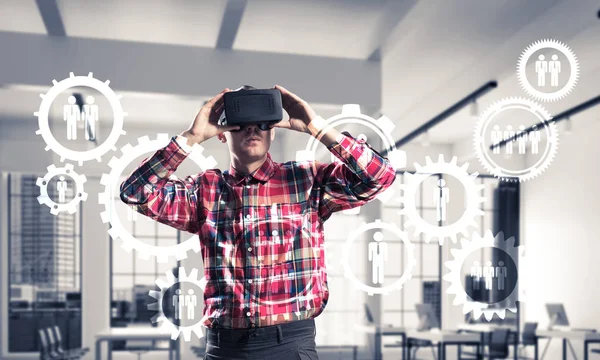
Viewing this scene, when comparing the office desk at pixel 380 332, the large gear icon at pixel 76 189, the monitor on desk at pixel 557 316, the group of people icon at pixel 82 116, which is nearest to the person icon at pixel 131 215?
the large gear icon at pixel 76 189

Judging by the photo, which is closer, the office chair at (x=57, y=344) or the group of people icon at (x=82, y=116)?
the group of people icon at (x=82, y=116)

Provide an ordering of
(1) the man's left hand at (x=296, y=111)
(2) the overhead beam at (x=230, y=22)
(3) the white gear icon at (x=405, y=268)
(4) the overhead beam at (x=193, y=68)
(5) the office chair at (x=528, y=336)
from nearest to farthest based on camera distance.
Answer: (1) the man's left hand at (x=296, y=111), (3) the white gear icon at (x=405, y=268), (4) the overhead beam at (x=193, y=68), (2) the overhead beam at (x=230, y=22), (5) the office chair at (x=528, y=336)

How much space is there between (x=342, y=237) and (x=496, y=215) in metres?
0.81

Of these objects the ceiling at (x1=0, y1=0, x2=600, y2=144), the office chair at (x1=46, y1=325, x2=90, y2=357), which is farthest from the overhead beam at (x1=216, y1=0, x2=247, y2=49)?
the office chair at (x1=46, y1=325, x2=90, y2=357)

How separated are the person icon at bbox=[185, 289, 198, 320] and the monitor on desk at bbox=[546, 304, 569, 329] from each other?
3.52m

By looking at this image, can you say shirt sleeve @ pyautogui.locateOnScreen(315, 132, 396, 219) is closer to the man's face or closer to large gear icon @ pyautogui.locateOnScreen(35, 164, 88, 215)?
the man's face

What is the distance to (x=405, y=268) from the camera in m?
3.02

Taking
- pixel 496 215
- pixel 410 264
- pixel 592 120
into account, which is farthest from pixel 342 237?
pixel 592 120

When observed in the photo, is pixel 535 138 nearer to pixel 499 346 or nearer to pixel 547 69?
pixel 547 69

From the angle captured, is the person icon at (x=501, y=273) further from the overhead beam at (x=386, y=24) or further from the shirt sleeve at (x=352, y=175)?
the shirt sleeve at (x=352, y=175)

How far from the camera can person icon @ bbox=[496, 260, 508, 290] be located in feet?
10.4

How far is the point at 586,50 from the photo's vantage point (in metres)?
3.50

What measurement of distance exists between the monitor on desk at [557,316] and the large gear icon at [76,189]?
4.12 meters

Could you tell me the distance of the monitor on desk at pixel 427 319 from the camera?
587cm
